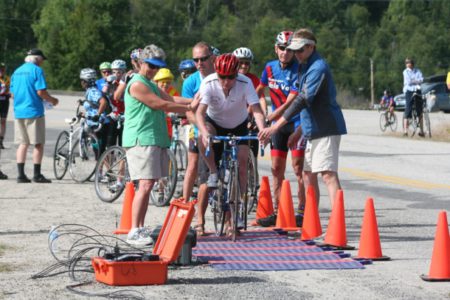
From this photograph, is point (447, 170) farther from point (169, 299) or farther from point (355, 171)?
point (169, 299)

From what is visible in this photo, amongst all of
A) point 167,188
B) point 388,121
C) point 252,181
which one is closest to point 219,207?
point 252,181

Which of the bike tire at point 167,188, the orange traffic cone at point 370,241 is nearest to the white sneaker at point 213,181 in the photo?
the orange traffic cone at point 370,241

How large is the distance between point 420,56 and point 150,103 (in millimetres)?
113458

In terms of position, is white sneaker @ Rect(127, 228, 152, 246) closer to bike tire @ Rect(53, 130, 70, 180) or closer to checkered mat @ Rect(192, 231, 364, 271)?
checkered mat @ Rect(192, 231, 364, 271)

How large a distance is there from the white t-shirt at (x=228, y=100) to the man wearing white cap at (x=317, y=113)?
0.52m

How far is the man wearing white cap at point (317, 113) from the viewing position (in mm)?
11164

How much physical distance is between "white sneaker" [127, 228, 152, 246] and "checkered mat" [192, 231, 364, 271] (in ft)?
1.62

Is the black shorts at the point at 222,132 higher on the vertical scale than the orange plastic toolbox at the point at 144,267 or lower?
higher

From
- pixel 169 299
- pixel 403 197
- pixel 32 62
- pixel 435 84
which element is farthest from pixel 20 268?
pixel 435 84

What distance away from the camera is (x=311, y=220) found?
11.6 meters

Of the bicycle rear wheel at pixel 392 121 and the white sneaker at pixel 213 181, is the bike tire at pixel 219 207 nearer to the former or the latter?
the white sneaker at pixel 213 181

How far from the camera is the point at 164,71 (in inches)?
609

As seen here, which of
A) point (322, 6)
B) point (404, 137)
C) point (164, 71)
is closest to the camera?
point (164, 71)

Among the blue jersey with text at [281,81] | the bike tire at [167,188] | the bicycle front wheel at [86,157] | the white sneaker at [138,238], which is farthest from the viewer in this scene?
the bicycle front wheel at [86,157]
